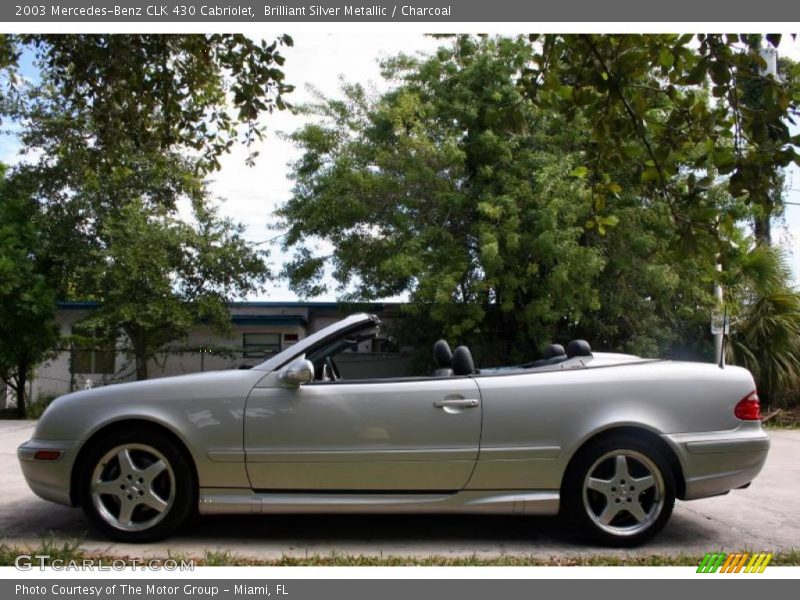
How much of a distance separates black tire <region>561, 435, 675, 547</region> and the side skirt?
0.56 ft

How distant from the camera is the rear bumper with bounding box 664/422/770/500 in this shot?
445cm

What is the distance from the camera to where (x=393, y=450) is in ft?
14.4

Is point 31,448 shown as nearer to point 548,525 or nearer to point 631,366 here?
point 548,525

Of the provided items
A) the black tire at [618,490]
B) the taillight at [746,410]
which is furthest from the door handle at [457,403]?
the taillight at [746,410]

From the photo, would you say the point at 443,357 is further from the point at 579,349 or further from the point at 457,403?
the point at 579,349

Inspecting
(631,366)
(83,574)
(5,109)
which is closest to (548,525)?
(631,366)

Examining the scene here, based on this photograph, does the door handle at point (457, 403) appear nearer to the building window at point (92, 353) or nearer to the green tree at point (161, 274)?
the green tree at point (161, 274)

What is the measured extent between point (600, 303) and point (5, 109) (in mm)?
15205

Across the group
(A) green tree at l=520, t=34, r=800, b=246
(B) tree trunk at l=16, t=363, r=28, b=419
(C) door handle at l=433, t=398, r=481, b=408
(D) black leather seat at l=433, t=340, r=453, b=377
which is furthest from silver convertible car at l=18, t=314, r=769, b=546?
(B) tree trunk at l=16, t=363, r=28, b=419

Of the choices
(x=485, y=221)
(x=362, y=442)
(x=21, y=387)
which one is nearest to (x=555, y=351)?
(x=362, y=442)

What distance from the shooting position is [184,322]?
16656mm

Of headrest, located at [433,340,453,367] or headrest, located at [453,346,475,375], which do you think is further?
headrest, located at [433,340,453,367]
